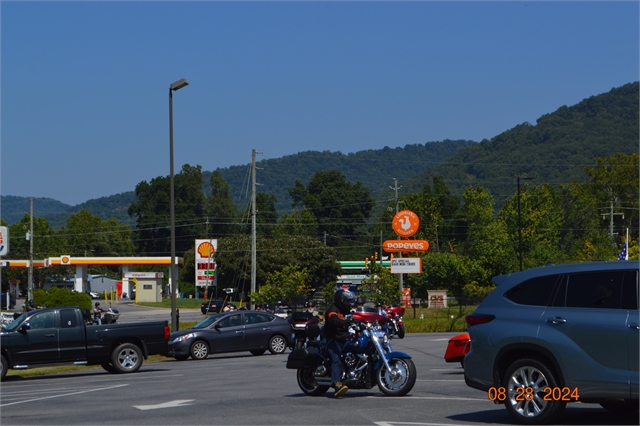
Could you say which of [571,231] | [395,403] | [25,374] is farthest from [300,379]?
[571,231]

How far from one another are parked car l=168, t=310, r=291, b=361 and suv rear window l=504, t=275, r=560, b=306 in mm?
18187

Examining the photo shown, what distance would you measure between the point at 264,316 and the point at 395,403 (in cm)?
1622

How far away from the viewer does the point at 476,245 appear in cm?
8731

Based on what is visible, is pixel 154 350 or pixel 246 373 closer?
pixel 246 373

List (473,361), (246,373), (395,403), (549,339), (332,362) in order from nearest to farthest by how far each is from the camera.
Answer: (549,339) < (473,361) < (395,403) < (332,362) < (246,373)

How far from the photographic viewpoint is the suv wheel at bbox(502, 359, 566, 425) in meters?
9.46

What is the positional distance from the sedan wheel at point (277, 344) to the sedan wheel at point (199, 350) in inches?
85.6

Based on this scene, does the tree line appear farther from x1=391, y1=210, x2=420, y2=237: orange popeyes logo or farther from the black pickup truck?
the black pickup truck

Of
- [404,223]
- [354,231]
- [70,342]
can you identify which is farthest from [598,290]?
[354,231]

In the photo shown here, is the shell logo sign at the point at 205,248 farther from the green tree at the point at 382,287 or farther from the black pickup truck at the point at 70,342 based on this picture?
the black pickup truck at the point at 70,342

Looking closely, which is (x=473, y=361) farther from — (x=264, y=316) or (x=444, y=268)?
(x=444, y=268)

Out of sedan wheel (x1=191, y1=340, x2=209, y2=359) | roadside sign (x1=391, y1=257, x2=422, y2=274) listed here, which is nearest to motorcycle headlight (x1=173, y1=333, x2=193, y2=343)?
sedan wheel (x1=191, y1=340, x2=209, y2=359)

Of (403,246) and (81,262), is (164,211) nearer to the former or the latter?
(81,262)

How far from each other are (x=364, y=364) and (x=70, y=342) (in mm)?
10930
